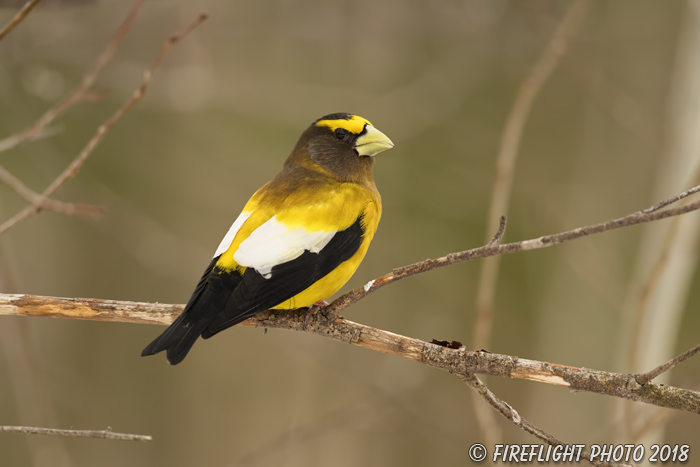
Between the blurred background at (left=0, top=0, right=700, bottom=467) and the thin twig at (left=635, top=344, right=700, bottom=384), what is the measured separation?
254 centimetres

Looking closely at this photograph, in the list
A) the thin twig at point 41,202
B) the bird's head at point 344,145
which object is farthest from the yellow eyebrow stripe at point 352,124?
the thin twig at point 41,202

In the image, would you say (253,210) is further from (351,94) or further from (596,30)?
(596,30)

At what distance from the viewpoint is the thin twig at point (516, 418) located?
179cm

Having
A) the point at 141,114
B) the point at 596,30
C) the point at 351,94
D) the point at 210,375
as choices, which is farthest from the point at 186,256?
the point at 596,30

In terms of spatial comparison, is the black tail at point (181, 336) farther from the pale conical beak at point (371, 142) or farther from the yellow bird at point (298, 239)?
the pale conical beak at point (371, 142)

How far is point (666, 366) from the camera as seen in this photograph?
1.61 metres

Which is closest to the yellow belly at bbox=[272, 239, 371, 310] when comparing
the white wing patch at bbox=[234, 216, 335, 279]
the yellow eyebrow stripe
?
the white wing patch at bbox=[234, 216, 335, 279]

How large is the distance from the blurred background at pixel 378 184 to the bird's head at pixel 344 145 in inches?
68.5

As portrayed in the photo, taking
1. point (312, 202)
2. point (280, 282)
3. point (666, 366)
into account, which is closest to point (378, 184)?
point (312, 202)

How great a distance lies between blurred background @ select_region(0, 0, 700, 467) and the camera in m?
4.62

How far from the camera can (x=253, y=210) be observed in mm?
2631

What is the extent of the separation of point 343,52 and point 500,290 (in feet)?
8.17

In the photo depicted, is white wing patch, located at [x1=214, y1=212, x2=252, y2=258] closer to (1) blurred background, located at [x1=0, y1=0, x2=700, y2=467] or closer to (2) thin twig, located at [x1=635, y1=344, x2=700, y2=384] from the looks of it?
(2) thin twig, located at [x1=635, y1=344, x2=700, y2=384]

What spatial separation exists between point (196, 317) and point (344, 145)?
44.1 inches
